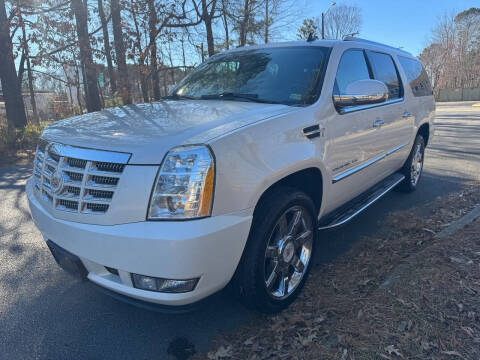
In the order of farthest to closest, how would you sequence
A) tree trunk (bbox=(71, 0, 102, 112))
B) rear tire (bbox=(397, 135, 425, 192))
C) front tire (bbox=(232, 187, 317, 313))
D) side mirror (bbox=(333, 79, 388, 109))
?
tree trunk (bbox=(71, 0, 102, 112)), rear tire (bbox=(397, 135, 425, 192)), side mirror (bbox=(333, 79, 388, 109)), front tire (bbox=(232, 187, 317, 313))

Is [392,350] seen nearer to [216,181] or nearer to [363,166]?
[216,181]

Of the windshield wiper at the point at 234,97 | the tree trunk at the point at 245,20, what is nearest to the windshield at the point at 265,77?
the windshield wiper at the point at 234,97

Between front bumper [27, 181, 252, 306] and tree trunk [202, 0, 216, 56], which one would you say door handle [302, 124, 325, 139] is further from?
tree trunk [202, 0, 216, 56]

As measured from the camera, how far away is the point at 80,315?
2.63 m

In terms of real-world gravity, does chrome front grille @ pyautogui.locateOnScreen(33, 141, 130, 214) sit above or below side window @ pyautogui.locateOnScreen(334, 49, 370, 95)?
below

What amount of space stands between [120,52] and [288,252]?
12.2 metres

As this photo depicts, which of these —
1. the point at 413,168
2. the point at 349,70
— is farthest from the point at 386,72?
the point at 413,168

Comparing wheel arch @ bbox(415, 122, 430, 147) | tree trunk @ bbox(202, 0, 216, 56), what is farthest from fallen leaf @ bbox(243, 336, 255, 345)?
tree trunk @ bbox(202, 0, 216, 56)

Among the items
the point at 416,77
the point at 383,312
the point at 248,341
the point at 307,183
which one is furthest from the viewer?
the point at 416,77

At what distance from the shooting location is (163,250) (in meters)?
1.83

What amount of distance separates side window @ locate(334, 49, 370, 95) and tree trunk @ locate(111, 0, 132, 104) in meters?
10.9

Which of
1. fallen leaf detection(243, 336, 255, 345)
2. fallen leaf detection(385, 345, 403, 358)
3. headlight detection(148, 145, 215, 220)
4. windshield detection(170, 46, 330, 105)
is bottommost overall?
fallen leaf detection(243, 336, 255, 345)

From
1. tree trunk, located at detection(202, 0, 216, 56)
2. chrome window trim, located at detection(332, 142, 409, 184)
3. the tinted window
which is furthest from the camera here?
tree trunk, located at detection(202, 0, 216, 56)

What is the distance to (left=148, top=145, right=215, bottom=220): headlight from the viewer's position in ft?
6.15
